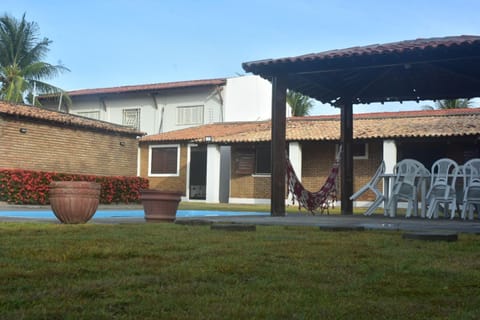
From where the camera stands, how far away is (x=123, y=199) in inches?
795

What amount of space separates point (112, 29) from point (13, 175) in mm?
5552

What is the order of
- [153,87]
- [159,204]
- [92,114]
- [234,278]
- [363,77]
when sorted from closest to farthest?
[234,278] → [159,204] → [363,77] → [153,87] → [92,114]

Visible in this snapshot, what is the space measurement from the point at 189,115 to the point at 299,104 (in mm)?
9336

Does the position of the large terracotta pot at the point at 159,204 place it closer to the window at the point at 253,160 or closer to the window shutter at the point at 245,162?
the window at the point at 253,160

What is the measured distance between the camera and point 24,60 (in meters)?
32.9

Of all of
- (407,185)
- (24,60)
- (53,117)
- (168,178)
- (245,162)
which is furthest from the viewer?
(24,60)

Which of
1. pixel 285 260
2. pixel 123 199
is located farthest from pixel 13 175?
pixel 285 260

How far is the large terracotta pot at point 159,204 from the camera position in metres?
8.25

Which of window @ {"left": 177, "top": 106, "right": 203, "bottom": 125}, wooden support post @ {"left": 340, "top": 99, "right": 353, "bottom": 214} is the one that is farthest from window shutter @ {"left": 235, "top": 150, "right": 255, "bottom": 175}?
wooden support post @ {"left": 340, "top": 99, "right": 353, "bottom": 214}

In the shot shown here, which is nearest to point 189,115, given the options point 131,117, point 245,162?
point 131,117

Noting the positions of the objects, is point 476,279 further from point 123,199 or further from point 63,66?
point 63,66

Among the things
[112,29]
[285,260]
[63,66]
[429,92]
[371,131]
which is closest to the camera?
[285,260]

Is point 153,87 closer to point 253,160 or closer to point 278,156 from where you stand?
point 253,160

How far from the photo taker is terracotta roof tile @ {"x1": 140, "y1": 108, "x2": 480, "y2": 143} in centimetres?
2188
